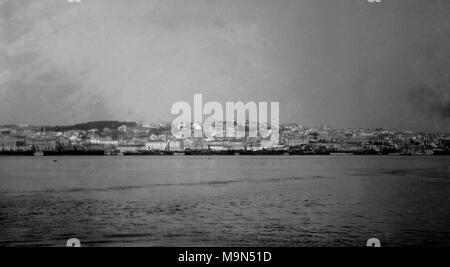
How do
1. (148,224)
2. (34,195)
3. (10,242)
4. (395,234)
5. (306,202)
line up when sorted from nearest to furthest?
(10,242) → (395,234) → (148,224) → (306,202) → (34,195)

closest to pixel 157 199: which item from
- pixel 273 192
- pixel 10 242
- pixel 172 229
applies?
pixel 273 192

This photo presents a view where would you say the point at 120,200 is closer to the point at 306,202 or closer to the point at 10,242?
the point at 306,202
